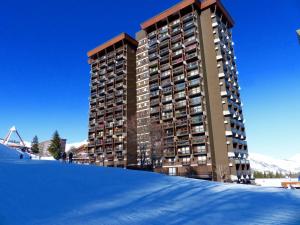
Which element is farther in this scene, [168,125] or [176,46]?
[176,46]

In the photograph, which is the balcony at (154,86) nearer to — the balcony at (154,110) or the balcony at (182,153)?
the balcony at (154,110)

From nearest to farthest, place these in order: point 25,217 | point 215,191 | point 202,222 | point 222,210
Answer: point 202,222
point 25,217
point 222,210
point 215,191

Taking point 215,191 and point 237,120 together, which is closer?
point 215,191

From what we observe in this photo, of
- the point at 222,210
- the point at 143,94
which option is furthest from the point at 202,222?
the point at 143,94

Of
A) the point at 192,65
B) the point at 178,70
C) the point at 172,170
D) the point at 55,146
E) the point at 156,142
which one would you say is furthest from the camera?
the point at 55,146

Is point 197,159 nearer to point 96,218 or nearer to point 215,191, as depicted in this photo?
point 215,191

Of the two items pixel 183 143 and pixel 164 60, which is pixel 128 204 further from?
pixel 164 60

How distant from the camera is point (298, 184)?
40.0m

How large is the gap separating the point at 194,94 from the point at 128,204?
48783 millimetres

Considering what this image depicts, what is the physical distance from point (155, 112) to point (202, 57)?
1845 centimetres

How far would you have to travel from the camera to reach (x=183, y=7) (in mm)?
65375

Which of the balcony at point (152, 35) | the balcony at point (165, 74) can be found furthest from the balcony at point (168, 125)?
the balcony at point (152, 35)

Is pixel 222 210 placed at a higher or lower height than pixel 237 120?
lower

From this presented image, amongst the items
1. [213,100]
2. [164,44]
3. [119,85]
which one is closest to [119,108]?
[119,85]
